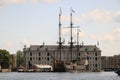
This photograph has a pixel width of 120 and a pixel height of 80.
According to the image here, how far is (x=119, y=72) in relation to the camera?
144 meters

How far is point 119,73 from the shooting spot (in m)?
144

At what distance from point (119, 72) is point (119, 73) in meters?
0.31
